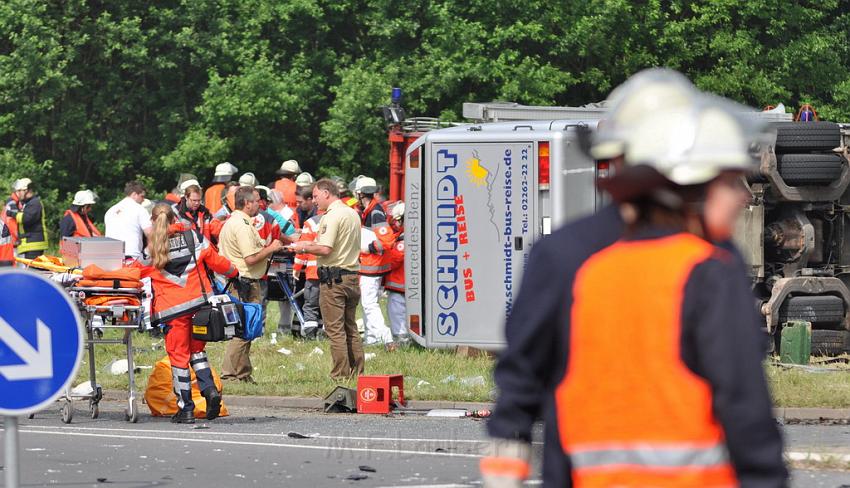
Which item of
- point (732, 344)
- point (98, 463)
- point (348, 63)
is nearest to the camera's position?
point (732, 344)

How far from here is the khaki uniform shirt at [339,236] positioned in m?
14.6

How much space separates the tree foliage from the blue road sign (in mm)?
27845

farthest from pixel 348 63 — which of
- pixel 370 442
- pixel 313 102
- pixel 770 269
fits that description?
pixel 370 442

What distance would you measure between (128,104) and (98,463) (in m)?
31.0

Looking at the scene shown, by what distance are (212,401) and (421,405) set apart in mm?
1889

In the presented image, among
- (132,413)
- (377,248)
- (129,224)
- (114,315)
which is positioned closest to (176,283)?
(114,315)

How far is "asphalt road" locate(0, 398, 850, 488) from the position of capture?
30.3 feet

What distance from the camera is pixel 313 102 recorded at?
1503 inches

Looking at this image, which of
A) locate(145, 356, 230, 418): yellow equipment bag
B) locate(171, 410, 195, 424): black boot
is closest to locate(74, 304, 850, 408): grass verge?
locate(145, 356, 230, 418): yellow equipment bag

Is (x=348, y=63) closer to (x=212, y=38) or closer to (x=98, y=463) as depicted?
(x=212, y=38)

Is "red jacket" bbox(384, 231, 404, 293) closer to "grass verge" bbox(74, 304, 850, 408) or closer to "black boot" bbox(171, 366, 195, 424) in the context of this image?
"grass verge" bbox(74, 304, 850, 408)

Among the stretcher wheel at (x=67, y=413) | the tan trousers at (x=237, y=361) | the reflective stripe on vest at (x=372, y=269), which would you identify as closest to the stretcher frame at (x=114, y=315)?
the stretcher wheel at (x=67, y=413)

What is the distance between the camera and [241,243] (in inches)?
600

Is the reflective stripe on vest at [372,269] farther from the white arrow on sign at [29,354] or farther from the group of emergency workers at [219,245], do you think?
the white arrow on sign at [29,354]
